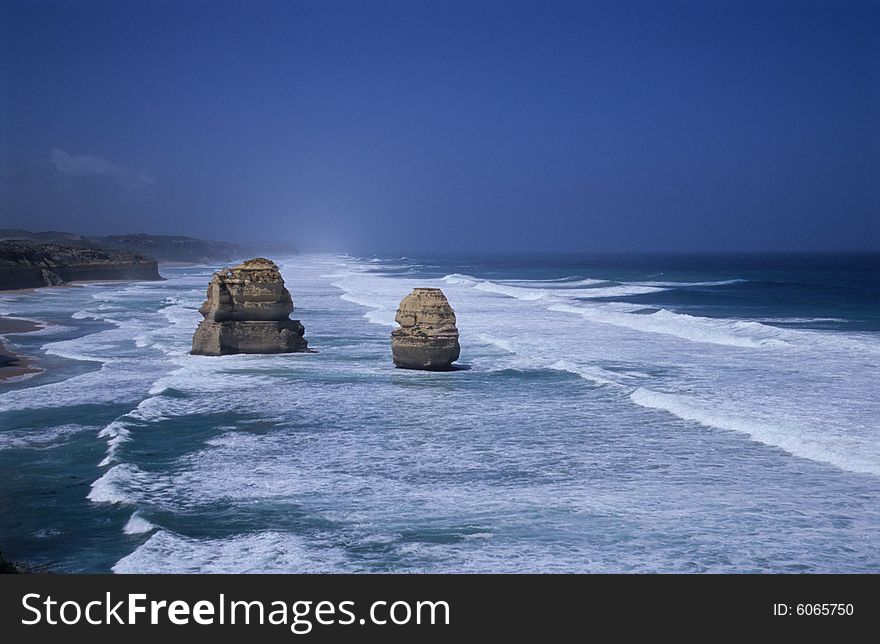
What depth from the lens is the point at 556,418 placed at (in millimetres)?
17766

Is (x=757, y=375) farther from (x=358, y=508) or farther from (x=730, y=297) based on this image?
(x=730, y=297)

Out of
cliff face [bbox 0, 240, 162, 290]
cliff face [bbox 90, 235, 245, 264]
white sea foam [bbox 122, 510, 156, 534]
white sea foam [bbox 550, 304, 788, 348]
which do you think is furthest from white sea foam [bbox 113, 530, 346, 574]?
cliff face [bbox 90, 235, 245, 264]

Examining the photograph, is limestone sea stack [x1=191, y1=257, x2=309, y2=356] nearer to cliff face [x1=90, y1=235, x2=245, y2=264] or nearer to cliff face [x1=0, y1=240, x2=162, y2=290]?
cliff face [x1=0, y1=240, x2=162, y2=290]

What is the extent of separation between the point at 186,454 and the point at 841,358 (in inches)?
762

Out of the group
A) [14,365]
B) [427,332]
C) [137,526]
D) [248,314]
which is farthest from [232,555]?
[14,365]

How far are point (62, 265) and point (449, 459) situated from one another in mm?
64170

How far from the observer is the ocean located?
410 inches

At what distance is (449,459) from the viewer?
1452 centimetres

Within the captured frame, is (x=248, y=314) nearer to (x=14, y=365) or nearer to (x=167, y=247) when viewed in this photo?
(x=14, y=365)

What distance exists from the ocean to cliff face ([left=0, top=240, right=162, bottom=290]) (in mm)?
36317

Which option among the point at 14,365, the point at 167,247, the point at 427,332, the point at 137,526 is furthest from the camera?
the point at 167,247

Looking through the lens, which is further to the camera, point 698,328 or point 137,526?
point 698,328

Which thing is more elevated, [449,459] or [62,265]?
[62,265]

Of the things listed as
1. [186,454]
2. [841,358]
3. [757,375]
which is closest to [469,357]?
[757,375]
